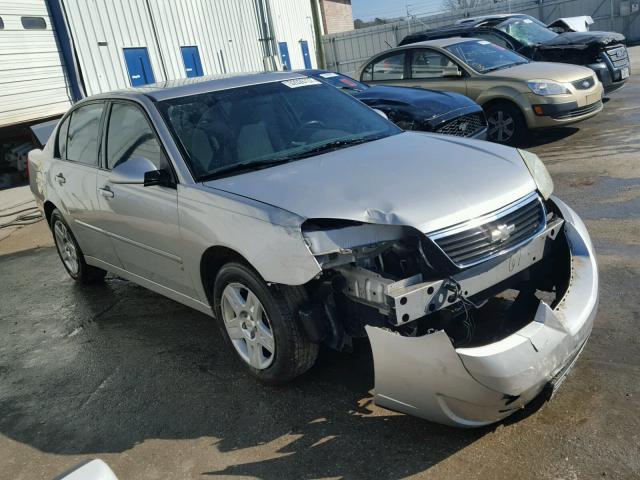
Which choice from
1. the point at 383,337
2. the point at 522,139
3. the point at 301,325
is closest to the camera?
the point at 383,337

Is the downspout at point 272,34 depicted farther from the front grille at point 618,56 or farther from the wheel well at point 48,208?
the wheel well at point 48,208

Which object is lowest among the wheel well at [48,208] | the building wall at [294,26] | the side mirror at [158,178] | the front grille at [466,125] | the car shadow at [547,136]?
the car shadow at [547,136]

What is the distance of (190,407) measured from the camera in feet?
11.5

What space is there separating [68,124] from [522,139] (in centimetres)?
636

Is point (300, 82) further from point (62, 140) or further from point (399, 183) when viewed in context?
point (62, 140)

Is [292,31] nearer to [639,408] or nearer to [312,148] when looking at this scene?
[312,148]

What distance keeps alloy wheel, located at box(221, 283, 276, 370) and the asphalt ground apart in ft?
0.69

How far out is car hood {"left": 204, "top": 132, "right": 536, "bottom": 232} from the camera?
2.93m

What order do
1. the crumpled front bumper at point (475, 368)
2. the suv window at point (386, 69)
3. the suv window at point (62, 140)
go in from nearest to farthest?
the crumpled front bumper at point (475, 368)
the suv window at point (62, 140)
the suv window at point (386, 69)

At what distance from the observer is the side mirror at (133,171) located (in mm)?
3791

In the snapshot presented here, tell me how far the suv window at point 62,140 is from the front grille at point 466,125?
14.1 ft

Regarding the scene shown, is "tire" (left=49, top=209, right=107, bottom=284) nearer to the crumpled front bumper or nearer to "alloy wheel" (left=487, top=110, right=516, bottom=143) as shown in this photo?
the crumpled front bumper

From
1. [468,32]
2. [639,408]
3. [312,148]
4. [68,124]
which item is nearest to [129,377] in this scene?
[312,148]

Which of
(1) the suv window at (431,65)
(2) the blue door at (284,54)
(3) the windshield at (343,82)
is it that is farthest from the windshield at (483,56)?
(2) the blue door at (284,54)
